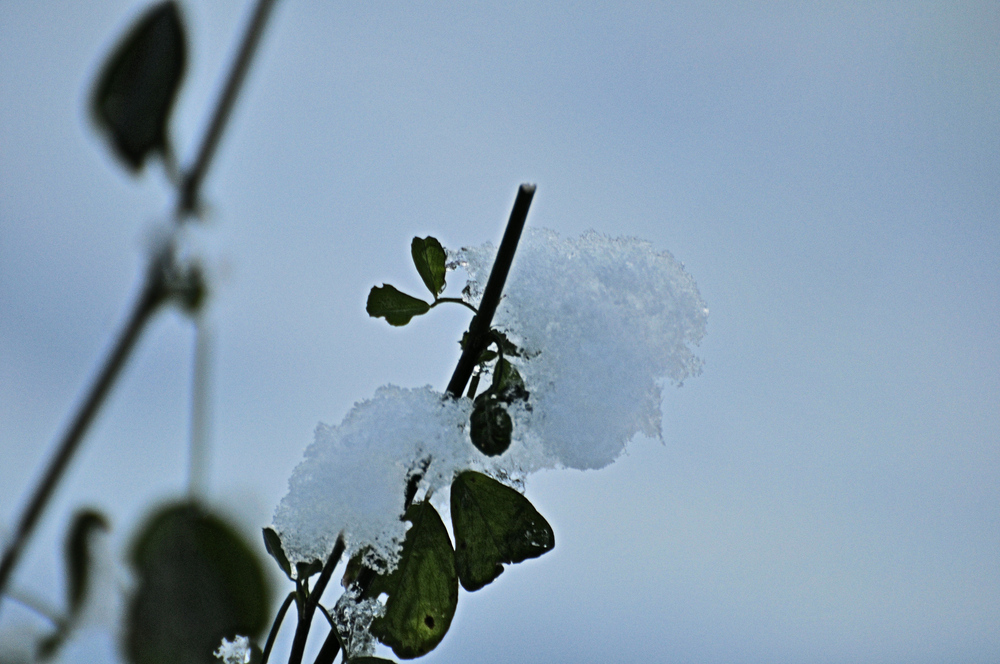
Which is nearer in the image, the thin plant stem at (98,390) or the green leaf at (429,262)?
the thin plant stem at (98,390)

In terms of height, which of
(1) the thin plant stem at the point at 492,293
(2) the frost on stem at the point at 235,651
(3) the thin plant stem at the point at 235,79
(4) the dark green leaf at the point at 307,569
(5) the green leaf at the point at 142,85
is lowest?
(2) the frost on stem at the point at 235,651

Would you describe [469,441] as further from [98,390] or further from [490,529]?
[98,390]

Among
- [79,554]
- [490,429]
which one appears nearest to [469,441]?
[490,429]

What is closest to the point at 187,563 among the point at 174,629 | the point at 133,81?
the point at 174,629

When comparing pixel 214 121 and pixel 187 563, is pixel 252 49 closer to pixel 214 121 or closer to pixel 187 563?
pixel 214 121

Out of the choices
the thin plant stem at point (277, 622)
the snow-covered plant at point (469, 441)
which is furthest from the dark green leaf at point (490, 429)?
the thin plant stem at point (277, 622)

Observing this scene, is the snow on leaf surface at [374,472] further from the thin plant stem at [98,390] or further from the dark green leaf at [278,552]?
the thin plant stem at [98,390]

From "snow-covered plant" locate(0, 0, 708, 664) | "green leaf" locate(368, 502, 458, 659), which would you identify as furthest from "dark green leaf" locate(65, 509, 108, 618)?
"green leaf" locate(368, 502, 458, 659)
